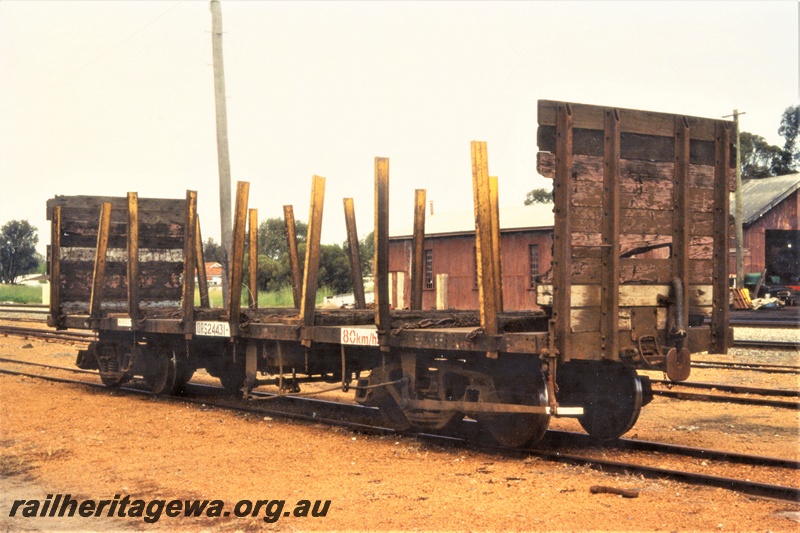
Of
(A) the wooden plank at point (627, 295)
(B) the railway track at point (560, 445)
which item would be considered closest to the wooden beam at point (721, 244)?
(A) the wooden plank at point (627, 295)

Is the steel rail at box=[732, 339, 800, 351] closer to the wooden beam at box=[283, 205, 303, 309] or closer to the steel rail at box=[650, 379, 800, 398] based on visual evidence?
the steel rail at box=[650, 379, 800, 398]

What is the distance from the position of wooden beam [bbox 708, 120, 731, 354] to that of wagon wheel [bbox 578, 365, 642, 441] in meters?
0.82

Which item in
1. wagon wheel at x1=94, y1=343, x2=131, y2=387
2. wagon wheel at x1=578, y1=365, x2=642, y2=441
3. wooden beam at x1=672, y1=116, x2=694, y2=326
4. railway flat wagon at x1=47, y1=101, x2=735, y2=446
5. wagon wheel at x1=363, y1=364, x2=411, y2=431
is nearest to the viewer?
railway flat wagon at x1=47, y1=101, x2=735, y2=446

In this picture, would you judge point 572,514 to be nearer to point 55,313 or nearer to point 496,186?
point 496,186

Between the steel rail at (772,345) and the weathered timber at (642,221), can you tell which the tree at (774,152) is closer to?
the steel rail at (772,345)

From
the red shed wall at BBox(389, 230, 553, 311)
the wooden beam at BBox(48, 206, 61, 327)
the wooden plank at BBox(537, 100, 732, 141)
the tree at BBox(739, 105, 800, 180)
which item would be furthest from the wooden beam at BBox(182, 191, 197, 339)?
the tree at BBox(739, 105, 800, 180)

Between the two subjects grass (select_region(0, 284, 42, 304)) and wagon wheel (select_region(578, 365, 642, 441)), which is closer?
wagon wheel (select_region(578, 365, 642, 441))

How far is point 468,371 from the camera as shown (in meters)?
7.91

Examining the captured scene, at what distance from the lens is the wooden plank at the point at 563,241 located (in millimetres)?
6875

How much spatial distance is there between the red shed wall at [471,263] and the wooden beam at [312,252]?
1939cm

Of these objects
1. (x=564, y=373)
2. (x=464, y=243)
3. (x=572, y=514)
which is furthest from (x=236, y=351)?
(x=464, y=243)

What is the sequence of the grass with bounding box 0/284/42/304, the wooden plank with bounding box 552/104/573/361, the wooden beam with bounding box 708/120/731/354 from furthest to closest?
the grass with bounding box 0/284/42/304 → the wooden beam with bounding box 708/120/731/354 → the wooden plank with bounding box 552/104/573/361

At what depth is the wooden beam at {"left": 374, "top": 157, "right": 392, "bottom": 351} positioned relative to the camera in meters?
8.27

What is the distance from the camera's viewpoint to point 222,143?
18219 mm
